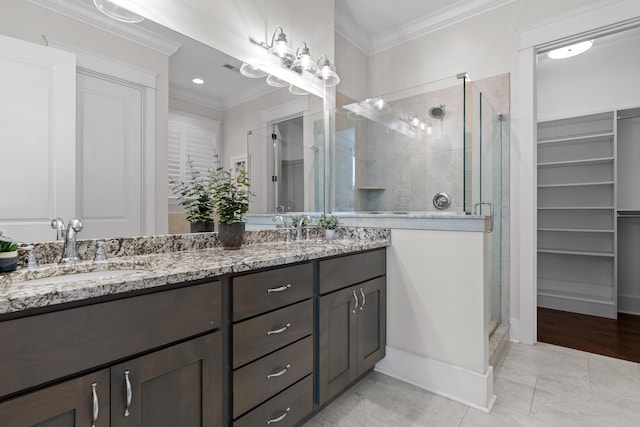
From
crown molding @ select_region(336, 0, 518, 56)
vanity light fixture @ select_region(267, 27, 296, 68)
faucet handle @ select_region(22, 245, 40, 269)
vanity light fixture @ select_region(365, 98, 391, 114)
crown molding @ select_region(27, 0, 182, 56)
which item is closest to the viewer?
faucet handle @ select_region(22, 245, 40, 269)

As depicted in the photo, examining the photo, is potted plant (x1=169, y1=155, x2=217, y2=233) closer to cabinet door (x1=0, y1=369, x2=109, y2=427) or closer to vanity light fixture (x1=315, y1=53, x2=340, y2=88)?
cabinet door (x1=0, y1=369, x2=109, y2=427)

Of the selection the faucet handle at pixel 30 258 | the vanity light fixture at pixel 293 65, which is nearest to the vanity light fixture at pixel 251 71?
the vanity light fixture at pixel 293 65

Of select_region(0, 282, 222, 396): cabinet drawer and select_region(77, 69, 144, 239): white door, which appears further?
select_region(77, 69, 144, 239): white door

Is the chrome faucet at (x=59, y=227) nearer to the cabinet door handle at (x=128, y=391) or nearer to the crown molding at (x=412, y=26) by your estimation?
the cabinet door handle at (x=128, y=391)

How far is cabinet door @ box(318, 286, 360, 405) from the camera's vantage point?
1.54 m

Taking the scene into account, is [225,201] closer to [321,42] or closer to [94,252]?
[94,252]

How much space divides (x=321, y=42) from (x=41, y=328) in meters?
2.63

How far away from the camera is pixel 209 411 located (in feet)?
3.48

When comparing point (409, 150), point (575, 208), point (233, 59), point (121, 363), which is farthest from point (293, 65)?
point (575, 208)

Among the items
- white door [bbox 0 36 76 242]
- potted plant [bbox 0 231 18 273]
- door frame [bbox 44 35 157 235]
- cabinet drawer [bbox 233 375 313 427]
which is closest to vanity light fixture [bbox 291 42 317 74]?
door frame [bbox 44 35 157 235]

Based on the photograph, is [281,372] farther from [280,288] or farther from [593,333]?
[593,333]

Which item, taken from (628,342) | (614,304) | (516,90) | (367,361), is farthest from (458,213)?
(614,304)

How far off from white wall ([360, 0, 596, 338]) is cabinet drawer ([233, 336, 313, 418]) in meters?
2.12

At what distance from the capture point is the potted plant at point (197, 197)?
5.09 ft
